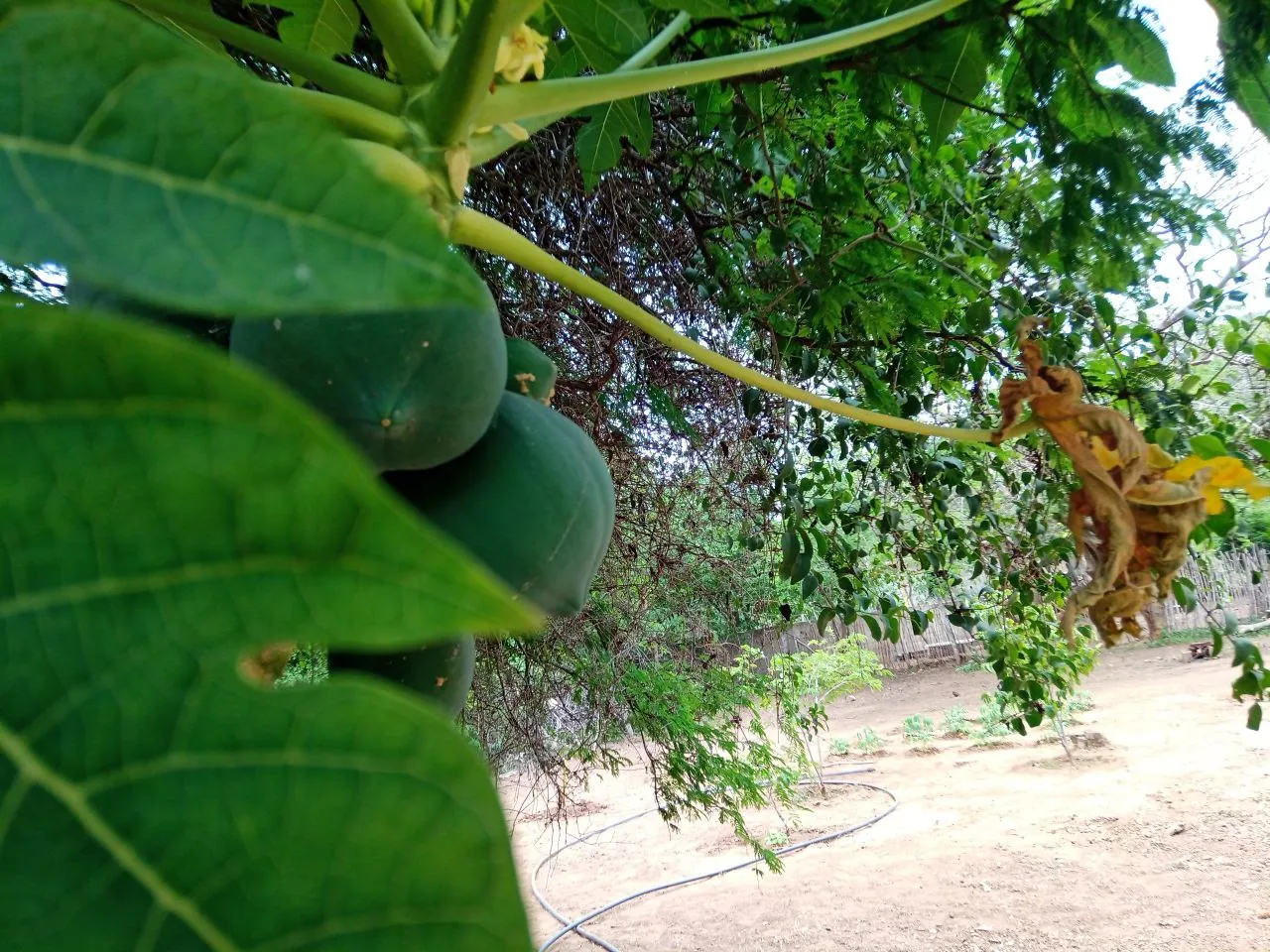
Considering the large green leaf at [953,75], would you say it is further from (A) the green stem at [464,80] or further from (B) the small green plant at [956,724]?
(B) the small green plant at [956,724]

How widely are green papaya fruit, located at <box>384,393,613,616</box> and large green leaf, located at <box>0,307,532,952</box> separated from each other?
0.92 ft

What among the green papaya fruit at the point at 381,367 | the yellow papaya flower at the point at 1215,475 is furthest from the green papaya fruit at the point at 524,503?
the yellow papaya flower at the point at 1215,475

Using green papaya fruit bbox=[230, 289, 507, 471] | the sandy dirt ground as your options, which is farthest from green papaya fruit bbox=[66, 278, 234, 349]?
the sandy dirt ground

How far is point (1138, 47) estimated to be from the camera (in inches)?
41.2

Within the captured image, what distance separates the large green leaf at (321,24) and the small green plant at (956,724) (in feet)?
32.0

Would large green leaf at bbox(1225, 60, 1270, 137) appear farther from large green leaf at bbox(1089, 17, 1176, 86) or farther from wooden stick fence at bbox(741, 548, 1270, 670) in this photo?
wooden stick fence at bbox(741, 548, 1270, 670)

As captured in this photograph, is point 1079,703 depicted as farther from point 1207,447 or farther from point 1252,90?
point 1252,90

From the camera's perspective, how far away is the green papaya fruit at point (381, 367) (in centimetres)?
43

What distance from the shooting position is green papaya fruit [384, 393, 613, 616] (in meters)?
0.48

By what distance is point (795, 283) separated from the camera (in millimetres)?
1706

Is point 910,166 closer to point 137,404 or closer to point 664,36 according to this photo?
point 664,36

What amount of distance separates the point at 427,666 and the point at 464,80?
1.13ft

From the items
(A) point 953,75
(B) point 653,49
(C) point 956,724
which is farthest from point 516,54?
(C) point 956,724

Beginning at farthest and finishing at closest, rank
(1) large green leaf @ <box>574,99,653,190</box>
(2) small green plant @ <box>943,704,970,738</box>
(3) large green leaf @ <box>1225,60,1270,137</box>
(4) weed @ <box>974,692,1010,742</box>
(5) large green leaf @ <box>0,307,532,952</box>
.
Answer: (2) small green plant @ <box>943,704,970,738</box> < (4) weed @ <box>974,692,1010,742</box> < (1) large green leaf @ <box>574,99,653,190</box> < (3) large green leaf @ <box>1225,60,1270,137</box> < (5) large green leaf @ <box>0,307,532,952</box>
